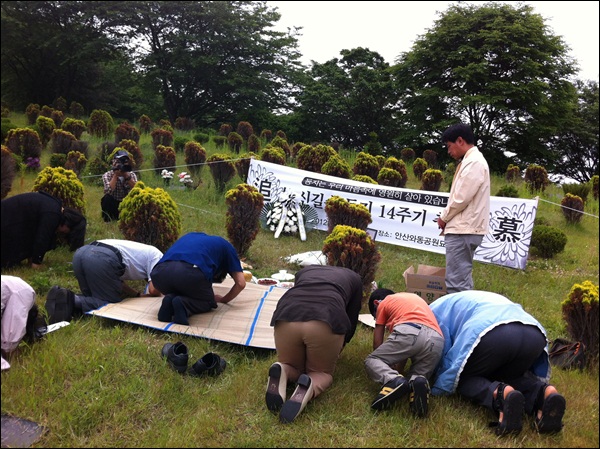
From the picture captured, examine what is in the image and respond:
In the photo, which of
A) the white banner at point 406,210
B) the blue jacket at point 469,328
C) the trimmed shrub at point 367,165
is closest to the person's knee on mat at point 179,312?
the blue jacket at point 469,328

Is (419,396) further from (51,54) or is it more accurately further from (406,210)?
(51,54)

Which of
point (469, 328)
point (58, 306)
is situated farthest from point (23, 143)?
point (469, 328)

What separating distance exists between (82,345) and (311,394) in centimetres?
157

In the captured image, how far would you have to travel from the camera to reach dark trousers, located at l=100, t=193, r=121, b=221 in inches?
265

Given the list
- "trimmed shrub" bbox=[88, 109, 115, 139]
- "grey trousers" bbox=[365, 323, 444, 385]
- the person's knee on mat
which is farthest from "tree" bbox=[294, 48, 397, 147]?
"grey trousers" bbox=[365, 323, 444, 385]

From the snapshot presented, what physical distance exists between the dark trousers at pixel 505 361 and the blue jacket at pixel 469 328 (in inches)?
1.7

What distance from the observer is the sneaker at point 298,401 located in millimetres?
2740

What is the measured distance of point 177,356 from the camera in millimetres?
3291

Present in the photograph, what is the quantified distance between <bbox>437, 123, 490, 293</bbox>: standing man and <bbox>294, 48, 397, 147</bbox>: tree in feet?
35.7

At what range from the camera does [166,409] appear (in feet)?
9.46

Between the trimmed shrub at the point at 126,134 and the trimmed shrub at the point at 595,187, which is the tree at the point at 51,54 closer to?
the trimmed shrub at the point at 126,134

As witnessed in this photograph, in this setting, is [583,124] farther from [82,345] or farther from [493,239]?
[82,345]

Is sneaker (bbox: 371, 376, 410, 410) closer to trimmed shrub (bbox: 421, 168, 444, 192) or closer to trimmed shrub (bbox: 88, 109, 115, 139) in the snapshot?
trimmed shrub (bbox: 421, 168, 444, 192)

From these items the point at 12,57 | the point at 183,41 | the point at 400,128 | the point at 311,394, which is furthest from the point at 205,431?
the point at 183,41
